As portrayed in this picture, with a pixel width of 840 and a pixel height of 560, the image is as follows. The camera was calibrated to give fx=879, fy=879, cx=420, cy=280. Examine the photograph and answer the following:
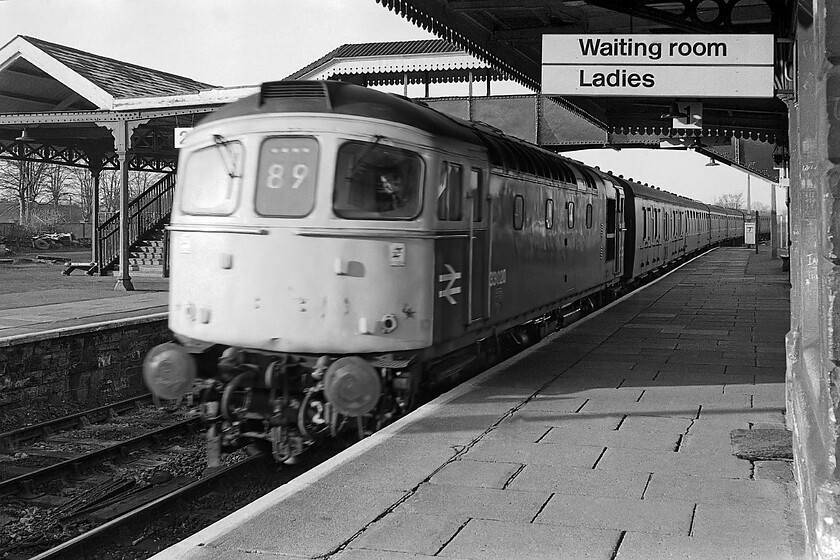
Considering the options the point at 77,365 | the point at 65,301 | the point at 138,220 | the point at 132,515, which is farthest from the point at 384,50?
the point at 132,515

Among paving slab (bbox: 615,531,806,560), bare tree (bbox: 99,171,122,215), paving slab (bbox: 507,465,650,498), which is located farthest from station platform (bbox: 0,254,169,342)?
bare tree (bbox: 99,171,122,215)

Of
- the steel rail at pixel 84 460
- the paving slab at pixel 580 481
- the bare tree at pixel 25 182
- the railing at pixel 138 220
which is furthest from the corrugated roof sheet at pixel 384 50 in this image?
the bare tree at pixel 25 182

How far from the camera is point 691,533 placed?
4.71 metres

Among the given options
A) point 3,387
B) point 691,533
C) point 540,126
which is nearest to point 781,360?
point 691,533

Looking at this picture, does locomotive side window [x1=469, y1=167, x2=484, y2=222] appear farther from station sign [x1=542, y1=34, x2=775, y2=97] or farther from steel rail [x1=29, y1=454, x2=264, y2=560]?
steel rail [x1=29, y1=454, x2=264, y2=560]

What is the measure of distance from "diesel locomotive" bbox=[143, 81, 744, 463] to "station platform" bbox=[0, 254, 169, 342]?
529 centimetres

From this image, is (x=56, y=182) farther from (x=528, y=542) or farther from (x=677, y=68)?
(x=528, y=542)

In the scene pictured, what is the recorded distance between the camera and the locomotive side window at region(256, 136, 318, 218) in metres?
7.20

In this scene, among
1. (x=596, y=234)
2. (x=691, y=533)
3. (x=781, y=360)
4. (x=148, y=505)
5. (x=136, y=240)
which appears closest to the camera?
(x=691, y=533)

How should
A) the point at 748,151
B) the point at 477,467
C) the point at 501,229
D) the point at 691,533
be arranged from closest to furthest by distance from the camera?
the point at 691,533 < the point at 477,467 < the point at 501,229 < the point at 748,151

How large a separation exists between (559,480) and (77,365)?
9143 mm

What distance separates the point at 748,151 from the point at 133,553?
25.6 m

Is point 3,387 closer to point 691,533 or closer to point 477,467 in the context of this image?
point 477,467

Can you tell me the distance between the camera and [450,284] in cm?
795
